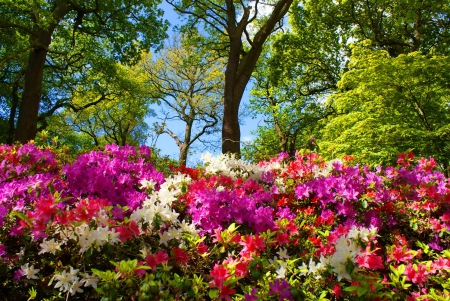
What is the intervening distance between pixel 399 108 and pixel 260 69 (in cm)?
996

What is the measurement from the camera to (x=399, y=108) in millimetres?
9211

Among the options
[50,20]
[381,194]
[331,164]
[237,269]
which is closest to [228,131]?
[50,20]

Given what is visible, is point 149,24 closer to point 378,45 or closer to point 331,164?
point 378,45

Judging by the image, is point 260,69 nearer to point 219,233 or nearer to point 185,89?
point 185,89

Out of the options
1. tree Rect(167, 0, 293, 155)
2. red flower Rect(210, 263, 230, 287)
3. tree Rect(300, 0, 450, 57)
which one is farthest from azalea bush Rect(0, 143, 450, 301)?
tree Rect(300, 0, 450, 57)

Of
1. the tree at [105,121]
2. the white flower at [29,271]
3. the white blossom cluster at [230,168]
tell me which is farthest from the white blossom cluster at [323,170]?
the tree at [105,121]

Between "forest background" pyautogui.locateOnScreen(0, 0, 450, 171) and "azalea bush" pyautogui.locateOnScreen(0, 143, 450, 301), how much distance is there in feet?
2.97

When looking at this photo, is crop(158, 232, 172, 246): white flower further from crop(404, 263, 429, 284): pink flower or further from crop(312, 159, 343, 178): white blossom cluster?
crop(312, 159, 343, 178): white blossom cluster

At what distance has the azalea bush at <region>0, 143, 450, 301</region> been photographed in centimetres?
178

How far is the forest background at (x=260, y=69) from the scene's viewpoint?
8.70m

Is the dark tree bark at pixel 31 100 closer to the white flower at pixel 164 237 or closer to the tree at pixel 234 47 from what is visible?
the tree at pixel 234 47

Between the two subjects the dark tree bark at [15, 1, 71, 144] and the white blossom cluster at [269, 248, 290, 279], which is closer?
the white blossom cluster at [269, 248, 290, 279]

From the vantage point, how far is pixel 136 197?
8.57 feet

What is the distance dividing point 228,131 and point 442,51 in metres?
8.79
